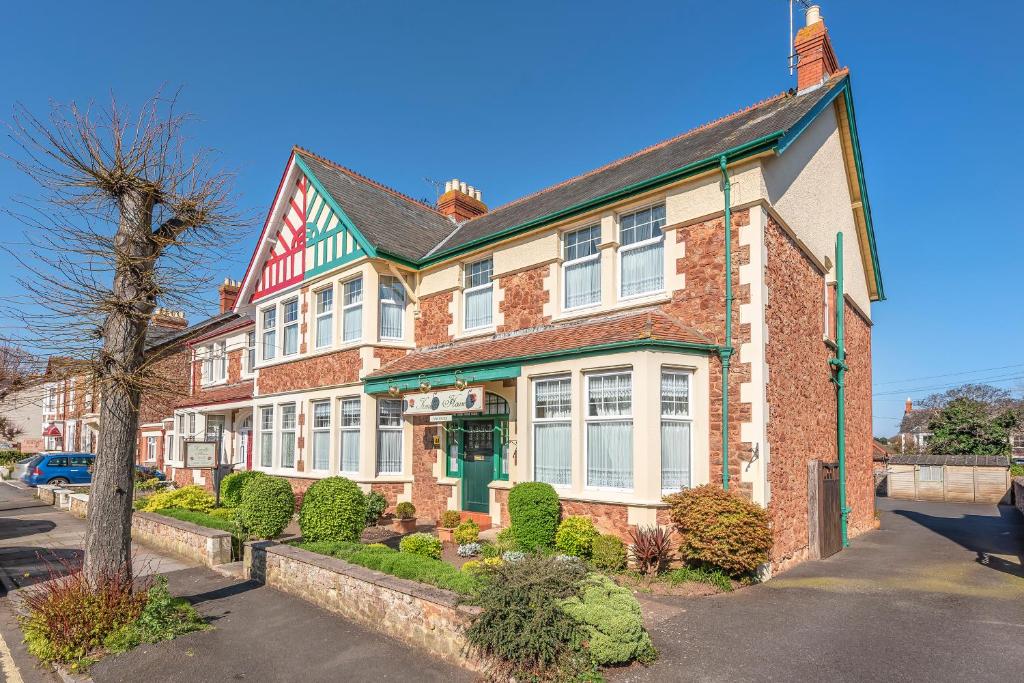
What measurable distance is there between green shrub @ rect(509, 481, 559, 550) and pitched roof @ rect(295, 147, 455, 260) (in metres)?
8.13

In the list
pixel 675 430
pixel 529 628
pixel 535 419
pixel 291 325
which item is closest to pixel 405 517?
pixel 535 419

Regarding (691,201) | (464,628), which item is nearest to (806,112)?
(691,201)

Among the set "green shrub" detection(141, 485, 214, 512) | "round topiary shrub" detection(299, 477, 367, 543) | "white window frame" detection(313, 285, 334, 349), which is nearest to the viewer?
"round topiary shrub" detection(299, 477, 367, 543)

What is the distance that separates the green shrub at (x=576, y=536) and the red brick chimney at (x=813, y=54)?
10558 mm

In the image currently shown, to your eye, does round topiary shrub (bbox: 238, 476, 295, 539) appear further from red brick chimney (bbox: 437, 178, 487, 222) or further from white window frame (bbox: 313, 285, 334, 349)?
red brick chimney (bbox: 437, 178, 487, 222)

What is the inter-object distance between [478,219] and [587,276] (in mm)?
7688

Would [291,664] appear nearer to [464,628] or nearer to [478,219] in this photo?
[464,628]

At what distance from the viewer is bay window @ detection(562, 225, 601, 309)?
41.2 ft

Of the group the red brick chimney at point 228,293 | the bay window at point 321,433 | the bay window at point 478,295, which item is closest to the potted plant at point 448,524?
the bay window at point 478,295

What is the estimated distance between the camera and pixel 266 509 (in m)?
Result: 10.6

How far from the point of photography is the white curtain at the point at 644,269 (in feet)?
37.8

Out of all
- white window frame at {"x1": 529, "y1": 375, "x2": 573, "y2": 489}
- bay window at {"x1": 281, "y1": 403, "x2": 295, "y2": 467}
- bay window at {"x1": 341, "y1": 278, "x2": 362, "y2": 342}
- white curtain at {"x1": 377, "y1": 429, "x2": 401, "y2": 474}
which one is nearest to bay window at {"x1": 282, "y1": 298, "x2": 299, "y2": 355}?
bay window at {"x1": 281, "y1": 403, "x2": 295, "y2": 467}

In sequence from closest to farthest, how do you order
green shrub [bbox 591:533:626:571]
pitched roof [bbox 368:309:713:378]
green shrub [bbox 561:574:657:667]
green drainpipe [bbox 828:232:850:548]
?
1. green shrub [bbox 561:574:657:667]
2. green shrub [bbox 591:533:626:571]
3. pitched roof [bbox 368:309:713:378]
4. green drainpipe [bbox 828:232:850:548]

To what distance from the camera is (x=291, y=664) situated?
667 centimetres
